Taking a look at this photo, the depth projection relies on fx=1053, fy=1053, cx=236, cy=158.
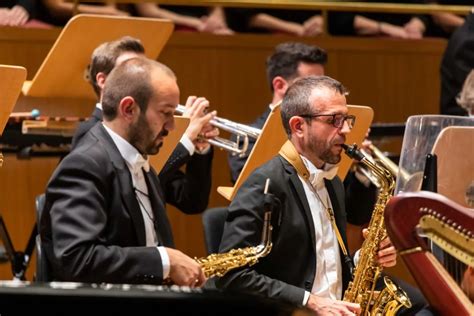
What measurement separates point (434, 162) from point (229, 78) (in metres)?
3.06

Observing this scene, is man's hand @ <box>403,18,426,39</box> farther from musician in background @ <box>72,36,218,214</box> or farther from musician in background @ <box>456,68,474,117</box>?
musician in background @ <box>72,36,218,214</box>

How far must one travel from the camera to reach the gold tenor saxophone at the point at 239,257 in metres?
3.44

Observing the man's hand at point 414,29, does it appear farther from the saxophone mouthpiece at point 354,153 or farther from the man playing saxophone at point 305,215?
the saxophone mouthpiece at point 354,153

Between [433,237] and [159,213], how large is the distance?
1237 mm

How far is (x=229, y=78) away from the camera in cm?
612

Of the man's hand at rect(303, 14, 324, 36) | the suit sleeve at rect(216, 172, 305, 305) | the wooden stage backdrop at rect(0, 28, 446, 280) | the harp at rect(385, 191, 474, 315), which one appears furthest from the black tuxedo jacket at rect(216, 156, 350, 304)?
the man's hand at rect(303, 14, 324, 36)

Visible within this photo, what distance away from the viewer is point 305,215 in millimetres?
3631

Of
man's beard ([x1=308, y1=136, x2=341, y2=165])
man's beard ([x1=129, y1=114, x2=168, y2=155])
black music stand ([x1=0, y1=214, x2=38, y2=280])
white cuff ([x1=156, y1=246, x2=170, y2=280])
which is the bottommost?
black music stand ([x1=0, y1=214, x2=38, y2=280])

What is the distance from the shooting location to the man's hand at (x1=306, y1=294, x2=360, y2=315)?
338 centimetres

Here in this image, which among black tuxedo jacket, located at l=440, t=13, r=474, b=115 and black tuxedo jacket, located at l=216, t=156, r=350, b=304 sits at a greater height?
black tuxedo jacket, located at l=440, t=13, r=474, b=115

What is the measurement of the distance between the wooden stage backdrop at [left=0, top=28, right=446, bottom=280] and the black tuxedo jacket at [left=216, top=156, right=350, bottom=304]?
66.2 inches

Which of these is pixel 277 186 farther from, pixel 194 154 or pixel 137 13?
pixel 137 13

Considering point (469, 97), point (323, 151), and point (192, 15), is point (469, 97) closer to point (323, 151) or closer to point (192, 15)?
point (323, 151)

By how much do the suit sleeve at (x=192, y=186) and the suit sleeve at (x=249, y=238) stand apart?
0.75m
